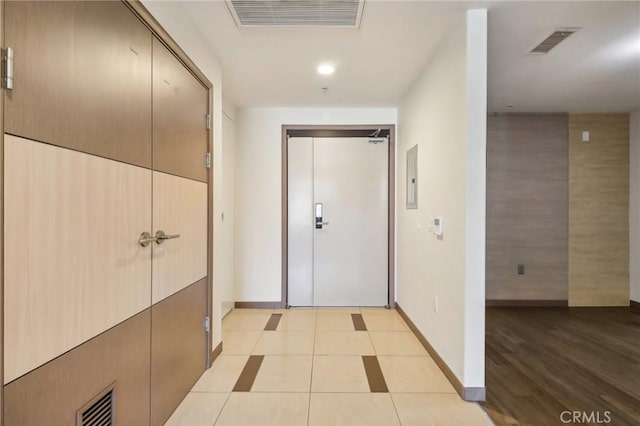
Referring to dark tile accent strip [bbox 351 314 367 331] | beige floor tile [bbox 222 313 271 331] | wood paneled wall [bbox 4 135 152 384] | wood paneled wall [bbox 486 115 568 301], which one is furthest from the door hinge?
wood paneled wall [bbox 486 115 568 301]

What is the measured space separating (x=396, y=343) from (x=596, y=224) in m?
3.24

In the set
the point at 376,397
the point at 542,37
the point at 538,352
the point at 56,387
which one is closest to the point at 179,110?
the point at 56,387

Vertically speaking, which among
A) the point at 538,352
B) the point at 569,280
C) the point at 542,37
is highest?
the point at 542,37

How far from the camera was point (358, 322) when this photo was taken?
11.6 feet

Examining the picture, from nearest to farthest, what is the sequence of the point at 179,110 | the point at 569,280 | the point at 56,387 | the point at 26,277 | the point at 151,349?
the point at 26,277, the point at 56,387, the point at 151,349, the point at 179,110, the point at 569,280

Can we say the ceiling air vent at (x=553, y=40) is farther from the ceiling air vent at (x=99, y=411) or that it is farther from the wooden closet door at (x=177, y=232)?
the ceiling air vent at (x=99, y=411)

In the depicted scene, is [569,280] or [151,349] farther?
[569,280]

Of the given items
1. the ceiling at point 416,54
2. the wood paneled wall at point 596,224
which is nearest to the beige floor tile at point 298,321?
the ceiling at point 416,54

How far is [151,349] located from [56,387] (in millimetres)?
593

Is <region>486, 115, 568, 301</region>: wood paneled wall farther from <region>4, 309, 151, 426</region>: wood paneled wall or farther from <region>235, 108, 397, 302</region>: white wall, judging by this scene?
<region>4, 309, 151, 426</region>: wood paneled wall

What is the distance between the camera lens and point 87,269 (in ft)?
3.95

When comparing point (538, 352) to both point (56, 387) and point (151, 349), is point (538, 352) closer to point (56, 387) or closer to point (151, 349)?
point (151, 349)

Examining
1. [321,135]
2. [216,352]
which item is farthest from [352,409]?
[321,135]

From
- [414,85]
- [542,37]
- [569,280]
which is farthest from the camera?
[569,280]
